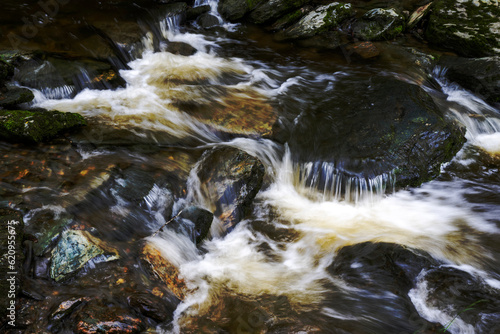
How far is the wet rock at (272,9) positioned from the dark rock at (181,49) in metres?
2.62

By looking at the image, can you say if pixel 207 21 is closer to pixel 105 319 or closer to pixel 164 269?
pixel 164 269

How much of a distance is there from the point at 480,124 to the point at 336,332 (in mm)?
5784

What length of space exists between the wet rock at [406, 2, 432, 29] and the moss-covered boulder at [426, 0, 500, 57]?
26 centimetres

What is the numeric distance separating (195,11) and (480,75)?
7.96 m

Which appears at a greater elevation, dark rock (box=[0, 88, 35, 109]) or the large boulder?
dark rock (box=[0, 88, 35, 109])

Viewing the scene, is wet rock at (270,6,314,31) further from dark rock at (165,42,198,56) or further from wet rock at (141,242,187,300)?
wet rock at (141,242,187,300)

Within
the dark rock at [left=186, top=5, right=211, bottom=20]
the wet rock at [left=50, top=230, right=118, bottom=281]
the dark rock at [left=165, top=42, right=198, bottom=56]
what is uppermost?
the dark rock at [left=186, top=5, right=211, bottom=20]

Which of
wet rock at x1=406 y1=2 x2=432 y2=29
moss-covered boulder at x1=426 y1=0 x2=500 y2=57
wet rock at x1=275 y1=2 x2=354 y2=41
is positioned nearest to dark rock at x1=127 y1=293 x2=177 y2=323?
wet rock at x1=275 y1=2 x2=354 y2=41

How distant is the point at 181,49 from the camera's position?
→ 9.31 metres

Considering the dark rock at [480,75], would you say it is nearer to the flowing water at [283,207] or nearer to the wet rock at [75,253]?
the flowing water at [283,207]

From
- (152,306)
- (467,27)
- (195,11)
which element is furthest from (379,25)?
(152,306)

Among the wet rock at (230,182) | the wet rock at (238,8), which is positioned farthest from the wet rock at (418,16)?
the wet rock at (230,182)

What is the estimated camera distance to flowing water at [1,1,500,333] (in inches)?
147

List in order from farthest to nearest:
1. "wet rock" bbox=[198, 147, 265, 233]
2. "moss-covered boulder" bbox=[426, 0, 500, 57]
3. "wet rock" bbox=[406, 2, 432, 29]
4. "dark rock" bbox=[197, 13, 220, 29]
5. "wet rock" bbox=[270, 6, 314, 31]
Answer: "dark rock" bbox=[197, 13, 220, 29] < "wet rock" bbox=[270, 6, 314, 31] < "wet rock" bbox=[406, 2, 432, 29] < "moss-covered boulder" bbox=[426, 0, 500, 57] < "wet rock" bbox=[198, 147, 265, 233]
